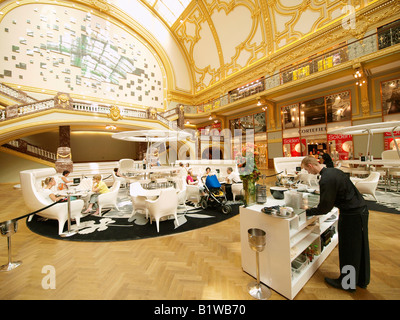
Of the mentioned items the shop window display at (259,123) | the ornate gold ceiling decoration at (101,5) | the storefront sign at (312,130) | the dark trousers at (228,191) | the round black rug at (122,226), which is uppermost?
the ornate gold ceiling decoration at (101,5)

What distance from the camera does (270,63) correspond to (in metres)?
12.2

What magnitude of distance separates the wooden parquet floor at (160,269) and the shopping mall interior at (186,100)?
0.02 meters

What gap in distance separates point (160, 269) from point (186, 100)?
17588 millimetres

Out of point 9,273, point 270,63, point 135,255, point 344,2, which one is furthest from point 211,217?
point 344,2

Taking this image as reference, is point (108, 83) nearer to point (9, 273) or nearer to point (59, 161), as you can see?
point (59, 161)

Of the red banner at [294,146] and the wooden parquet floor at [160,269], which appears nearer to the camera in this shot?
the wooden parquet floor at [160,269]

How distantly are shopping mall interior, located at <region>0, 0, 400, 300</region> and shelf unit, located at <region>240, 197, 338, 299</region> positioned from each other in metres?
0.12

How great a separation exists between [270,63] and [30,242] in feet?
49.6

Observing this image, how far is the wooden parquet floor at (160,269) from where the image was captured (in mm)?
1854

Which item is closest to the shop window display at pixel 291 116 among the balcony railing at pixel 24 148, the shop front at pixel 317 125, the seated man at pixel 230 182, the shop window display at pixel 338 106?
the shop front at pixel 317 125

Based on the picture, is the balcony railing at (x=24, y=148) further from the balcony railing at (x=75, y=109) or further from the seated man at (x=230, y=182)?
the seated man at (x=230, y=182)

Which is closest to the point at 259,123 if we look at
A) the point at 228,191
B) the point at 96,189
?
the point at 228,191

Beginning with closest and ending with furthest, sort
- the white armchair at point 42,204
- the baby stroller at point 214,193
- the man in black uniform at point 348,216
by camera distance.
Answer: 1. the man in black uniform at point 348,216
2. the white armchair at point 42,204
3. the baby stroller at point 214,193

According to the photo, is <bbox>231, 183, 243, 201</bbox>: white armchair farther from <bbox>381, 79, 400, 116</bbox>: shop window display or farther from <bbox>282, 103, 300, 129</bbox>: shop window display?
<bbox>381, 79, 400, 116</bbox>: shop window display
